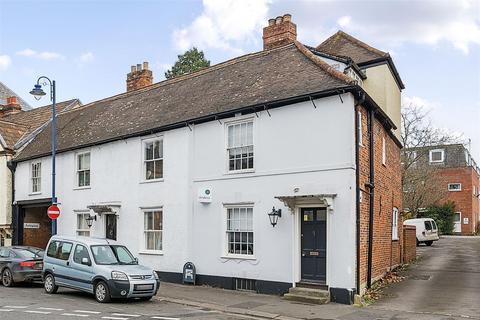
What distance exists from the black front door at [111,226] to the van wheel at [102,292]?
23.4 feet

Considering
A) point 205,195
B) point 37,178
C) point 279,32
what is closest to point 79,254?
point 205,195

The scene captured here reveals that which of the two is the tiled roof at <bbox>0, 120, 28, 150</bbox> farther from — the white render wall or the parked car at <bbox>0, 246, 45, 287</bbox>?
the parked car at <bbox>0, 246, 45, 287</bbox>

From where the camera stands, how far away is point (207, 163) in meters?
17.5

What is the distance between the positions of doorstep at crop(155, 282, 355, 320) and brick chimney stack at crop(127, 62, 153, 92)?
43.7 feet

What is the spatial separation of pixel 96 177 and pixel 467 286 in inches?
573

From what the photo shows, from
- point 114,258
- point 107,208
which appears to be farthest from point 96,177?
point 114,258

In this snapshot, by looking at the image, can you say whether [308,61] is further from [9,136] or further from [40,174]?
[9,136]

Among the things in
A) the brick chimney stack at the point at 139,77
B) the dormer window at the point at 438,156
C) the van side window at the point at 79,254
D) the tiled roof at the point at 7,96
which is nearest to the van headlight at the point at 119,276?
the van side window at the point at 79,254

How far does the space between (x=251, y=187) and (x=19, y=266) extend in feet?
26.0

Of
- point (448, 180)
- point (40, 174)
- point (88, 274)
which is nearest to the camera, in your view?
point (88, 274)

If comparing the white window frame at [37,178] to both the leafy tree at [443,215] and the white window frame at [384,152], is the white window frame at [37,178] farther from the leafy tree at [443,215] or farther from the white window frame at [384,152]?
the leafy tree at [443,215]

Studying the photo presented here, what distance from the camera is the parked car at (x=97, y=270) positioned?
1351 cm

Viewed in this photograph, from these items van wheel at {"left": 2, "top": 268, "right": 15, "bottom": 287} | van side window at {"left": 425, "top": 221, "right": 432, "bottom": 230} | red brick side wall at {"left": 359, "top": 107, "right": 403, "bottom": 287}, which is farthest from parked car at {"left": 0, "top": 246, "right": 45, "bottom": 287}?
van side window at {"left": 425, "top": 221, "right": 432, "bottom": 230}

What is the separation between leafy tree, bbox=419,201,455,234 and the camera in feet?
156
